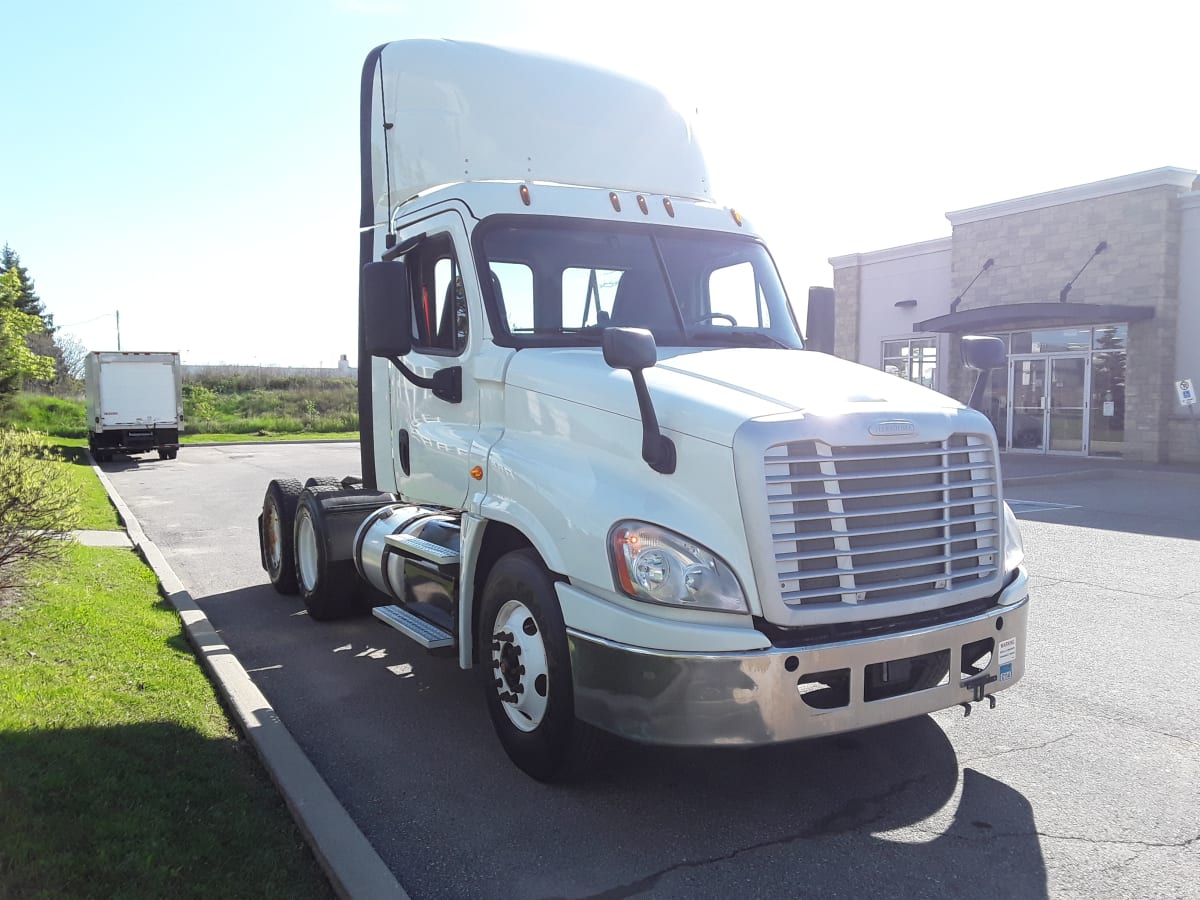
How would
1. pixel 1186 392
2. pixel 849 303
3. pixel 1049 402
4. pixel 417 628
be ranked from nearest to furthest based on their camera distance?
pixel 417 628, pixel 1186 392, pixel 1049 402, pixel 849 303

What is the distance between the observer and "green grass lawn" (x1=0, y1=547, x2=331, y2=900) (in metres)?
3.28

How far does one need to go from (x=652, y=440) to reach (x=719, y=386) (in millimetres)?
455

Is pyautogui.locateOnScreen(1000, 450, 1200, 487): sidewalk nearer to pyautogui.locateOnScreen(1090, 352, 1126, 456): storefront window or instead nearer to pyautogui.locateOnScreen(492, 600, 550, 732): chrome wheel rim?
pyautogui.locateOnScreen(1090, 352, 1126, 456): storefront window

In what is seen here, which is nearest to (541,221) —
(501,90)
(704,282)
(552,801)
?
(704,282)

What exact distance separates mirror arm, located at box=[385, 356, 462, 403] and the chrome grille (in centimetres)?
219

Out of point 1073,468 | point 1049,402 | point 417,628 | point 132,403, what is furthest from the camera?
point 132,403

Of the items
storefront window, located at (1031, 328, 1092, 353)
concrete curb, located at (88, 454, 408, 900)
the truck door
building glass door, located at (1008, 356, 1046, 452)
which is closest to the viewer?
concrete curb, located at (88, 454, 408, 900)

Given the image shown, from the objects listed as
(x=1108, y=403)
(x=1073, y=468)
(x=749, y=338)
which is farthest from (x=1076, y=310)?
(x=749, y=338)

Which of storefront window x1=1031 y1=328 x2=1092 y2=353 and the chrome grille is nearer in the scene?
the chrome grille

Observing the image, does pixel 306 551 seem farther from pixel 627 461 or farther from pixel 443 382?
pixel 627 461

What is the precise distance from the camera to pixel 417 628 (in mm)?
5348

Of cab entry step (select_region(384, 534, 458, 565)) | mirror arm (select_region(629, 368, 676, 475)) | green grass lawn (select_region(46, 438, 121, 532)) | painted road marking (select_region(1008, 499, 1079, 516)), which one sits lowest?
painted road marking (select_region(1008, 499, 1079, 516))


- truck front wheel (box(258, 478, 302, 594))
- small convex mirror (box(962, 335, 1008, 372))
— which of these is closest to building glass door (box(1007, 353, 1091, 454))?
small convex mirror (box(962, 335, 1008, 372))

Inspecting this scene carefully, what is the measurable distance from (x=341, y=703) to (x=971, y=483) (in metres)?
3.72
